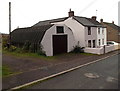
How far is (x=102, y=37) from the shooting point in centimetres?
3161

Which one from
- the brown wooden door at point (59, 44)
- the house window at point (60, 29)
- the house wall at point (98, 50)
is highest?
the house window at point (60, 29)

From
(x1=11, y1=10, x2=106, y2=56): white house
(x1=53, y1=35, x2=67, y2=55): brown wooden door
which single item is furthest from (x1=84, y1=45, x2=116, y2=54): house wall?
(x1=53, y1=35, x2=67, y2=55): brown wooden door

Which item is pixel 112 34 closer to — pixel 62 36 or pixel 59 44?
pixel 62 36

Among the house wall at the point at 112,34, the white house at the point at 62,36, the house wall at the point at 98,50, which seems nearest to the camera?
the white house at the point at 62,36

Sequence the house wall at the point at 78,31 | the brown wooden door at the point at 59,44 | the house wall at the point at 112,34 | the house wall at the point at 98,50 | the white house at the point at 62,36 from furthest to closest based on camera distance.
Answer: the house wall at the point at 112,34
the house wall at the point at 78,31
the house wall at the point at 98,50
the brown wooden door at the point at 59,44
the white house at the point at 62,36

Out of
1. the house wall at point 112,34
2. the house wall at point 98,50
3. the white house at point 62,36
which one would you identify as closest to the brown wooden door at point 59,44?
the white house at point 62,36

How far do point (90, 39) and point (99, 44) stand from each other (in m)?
4.75

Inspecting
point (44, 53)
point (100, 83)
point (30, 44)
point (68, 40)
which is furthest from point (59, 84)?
point (68, 40)

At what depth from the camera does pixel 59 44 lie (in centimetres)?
2088

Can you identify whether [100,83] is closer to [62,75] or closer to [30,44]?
[62,75]

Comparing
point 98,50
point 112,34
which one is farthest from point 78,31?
point 112,34

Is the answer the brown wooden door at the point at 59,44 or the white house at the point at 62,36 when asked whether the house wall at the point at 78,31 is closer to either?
the white house at the point at 62,36

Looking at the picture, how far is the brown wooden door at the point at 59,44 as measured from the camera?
66.3ft

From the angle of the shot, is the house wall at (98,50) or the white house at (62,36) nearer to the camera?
the white house at (62,36)
